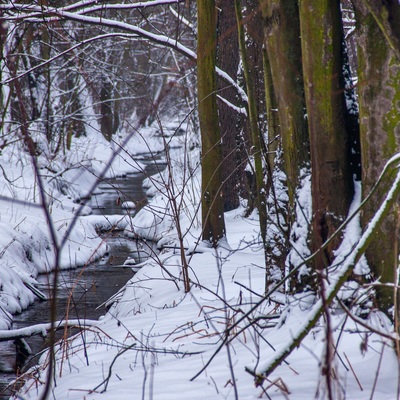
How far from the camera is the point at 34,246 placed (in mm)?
9367

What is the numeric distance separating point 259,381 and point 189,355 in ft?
4.28

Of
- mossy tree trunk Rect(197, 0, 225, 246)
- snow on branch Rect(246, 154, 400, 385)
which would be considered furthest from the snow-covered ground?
mossy tree trunk Rect(197, 0, 225, 246)

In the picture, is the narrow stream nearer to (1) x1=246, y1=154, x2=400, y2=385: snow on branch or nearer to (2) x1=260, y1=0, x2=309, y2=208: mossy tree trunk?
(2) x1=260, y1=0, x2=309, y2=208: mossy tree trunk

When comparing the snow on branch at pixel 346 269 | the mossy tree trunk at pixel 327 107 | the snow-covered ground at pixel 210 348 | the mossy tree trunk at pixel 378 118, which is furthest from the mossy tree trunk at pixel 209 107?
the snow on branch at pixel 346 269

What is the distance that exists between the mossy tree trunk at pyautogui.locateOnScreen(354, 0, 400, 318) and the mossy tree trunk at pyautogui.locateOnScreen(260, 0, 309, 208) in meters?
0.60

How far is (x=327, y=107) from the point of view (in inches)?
127

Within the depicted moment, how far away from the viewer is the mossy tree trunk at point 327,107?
10.5 ft

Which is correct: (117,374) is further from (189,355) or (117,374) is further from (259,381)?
(259,381)

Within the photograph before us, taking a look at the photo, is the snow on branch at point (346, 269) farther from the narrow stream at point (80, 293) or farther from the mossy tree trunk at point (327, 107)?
the narrow stream at point (80, 293)

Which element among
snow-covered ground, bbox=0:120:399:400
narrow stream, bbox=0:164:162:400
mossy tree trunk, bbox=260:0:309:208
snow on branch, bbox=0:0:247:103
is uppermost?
snow on branch, bbox=0:0:247:103

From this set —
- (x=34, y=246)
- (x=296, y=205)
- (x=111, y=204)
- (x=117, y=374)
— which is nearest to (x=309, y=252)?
(x=296, y=205)

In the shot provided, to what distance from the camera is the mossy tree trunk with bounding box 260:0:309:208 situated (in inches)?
140

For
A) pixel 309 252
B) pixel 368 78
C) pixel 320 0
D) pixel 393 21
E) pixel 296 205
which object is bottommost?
pixel 309 252

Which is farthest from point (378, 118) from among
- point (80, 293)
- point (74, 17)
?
point (80, 293)
